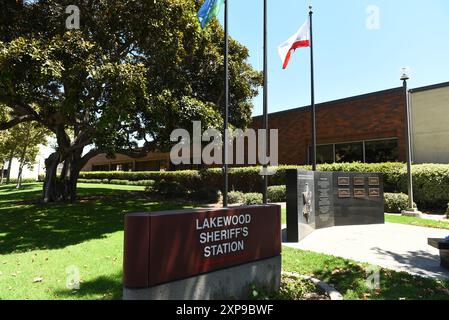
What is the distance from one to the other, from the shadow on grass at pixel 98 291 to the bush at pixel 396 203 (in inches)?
478

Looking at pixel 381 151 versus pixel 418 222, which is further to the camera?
pixel 381 151

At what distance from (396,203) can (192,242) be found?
1246 centimetres

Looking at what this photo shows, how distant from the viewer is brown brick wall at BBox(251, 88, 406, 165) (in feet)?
60.3

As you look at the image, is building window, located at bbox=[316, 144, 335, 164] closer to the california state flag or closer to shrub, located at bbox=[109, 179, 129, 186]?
the california state flag

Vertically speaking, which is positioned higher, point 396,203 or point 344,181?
point 344,181

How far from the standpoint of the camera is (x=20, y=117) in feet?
50.9

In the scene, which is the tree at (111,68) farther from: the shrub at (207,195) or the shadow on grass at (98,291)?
the shadow on grass at (98,291)

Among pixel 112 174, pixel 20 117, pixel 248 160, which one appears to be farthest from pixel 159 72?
pixel 112 174

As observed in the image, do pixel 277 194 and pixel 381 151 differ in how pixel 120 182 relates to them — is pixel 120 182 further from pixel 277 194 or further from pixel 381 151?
pixel 381 151

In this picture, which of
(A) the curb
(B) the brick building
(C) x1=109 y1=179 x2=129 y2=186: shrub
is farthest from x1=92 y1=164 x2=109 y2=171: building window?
(A) the curb

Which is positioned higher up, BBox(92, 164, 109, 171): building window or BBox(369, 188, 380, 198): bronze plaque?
BBox(92, 164, 109, 171): building window

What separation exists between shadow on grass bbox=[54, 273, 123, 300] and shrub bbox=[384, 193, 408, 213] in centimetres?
1215

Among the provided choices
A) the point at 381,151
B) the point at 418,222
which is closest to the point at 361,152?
the point at 381,151

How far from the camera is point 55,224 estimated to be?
10.6 metres
